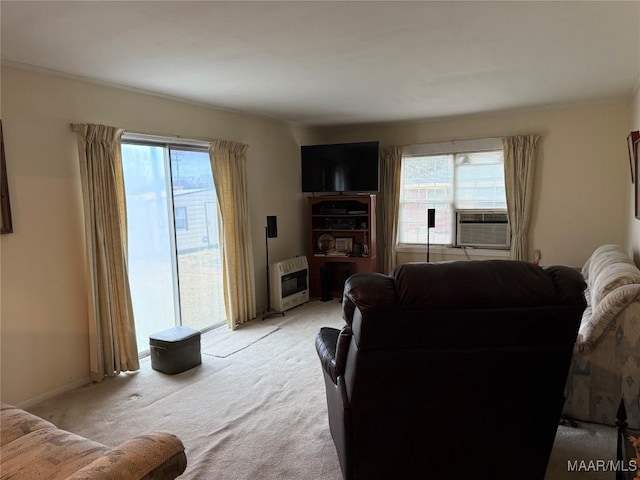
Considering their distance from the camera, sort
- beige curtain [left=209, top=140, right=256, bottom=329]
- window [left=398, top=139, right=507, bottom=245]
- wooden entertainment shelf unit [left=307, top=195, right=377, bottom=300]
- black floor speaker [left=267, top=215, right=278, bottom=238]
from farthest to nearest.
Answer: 1. wooden entertainment shelf unit [left=307, top=195, right=377, bottom=300]
2. window [left=398, top=139, right=507, bottom=245]
3. black floor speaker [left=267, top=215, right=278, bottom=238]
4. beige curtain [left=209, top=140, right=256, bottom=329]

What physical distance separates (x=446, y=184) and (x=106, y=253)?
4284 millimetres

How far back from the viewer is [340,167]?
5.72 m

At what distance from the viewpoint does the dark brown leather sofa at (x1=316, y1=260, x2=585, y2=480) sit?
157 centimetres

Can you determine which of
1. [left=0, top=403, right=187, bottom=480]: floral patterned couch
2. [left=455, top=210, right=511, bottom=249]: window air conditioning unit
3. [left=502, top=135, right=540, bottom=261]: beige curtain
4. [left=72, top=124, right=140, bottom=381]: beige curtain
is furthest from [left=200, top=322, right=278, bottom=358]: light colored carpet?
[left=502, top=135, right=540, bottom=261]: beige curtain

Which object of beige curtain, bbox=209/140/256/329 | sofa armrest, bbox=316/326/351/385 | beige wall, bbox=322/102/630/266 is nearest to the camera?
sofa armrest, bbox=316/326/351/385

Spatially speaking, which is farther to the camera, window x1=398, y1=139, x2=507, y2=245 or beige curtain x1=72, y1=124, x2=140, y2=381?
window x1=398, y1=139, x2=507, y2=245

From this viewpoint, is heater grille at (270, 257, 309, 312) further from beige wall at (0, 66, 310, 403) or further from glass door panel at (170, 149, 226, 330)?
beige wall at (0, 66, 310, 403)

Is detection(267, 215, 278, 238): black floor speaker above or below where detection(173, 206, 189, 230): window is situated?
below

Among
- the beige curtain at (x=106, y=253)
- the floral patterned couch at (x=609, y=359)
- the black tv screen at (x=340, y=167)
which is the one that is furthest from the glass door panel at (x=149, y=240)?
the floral patterned couch at (x=609, y=359)

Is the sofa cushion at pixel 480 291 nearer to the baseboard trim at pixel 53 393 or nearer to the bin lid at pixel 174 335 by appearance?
the bin lid at pixel 174 335

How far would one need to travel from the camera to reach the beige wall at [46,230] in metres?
2.85

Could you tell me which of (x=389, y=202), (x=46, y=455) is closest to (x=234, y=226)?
(x=389, y=202)

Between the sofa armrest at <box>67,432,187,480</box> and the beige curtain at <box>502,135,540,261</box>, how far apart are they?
4.86 m

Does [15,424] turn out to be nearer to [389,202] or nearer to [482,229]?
[389,202]
